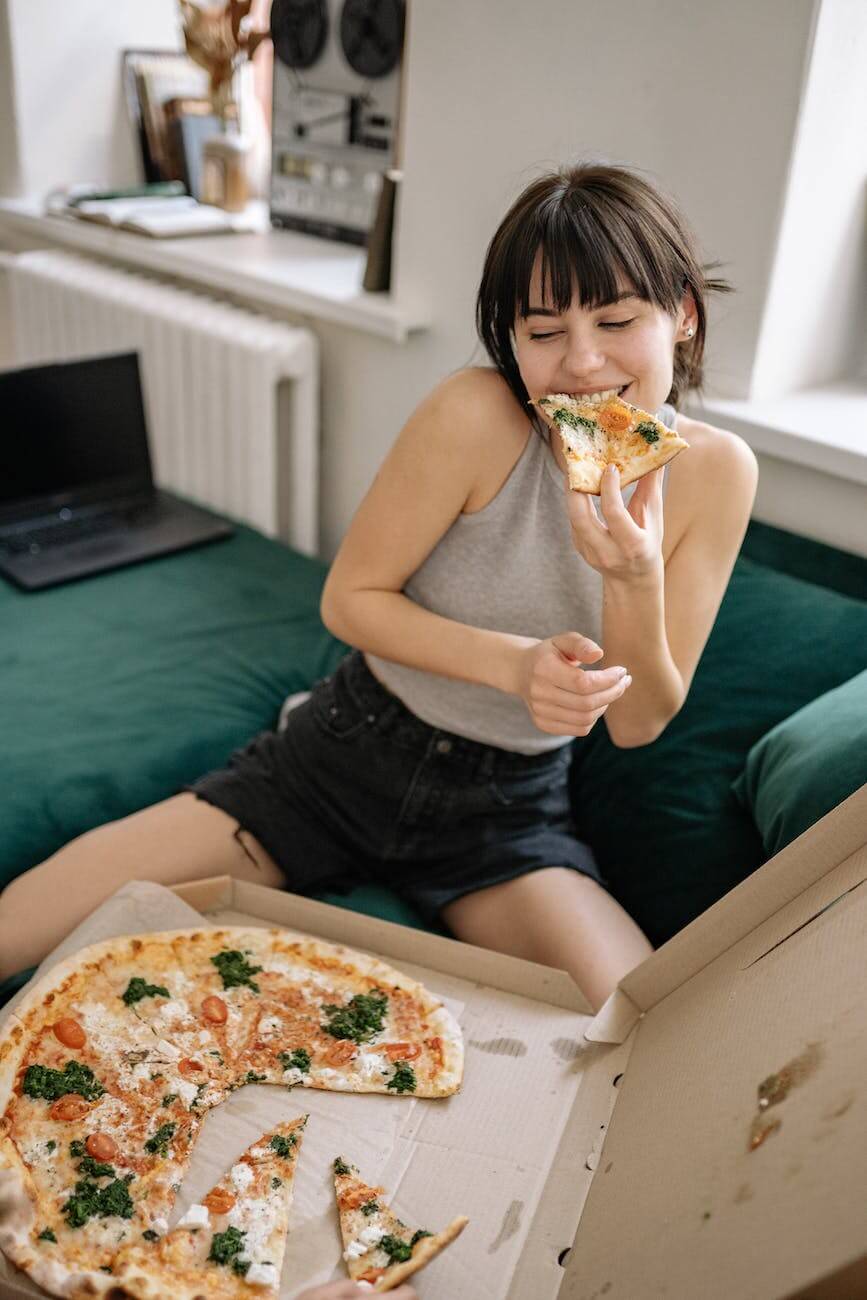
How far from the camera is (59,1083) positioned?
3.06 feet

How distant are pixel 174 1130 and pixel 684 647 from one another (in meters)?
0.74

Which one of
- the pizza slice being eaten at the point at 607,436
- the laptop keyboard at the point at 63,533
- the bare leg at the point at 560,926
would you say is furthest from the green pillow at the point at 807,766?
the laptop keyboard at the point at 63,533

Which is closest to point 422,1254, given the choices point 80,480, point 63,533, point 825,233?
point 825,233

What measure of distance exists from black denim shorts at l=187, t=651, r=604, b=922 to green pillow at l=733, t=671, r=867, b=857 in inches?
9.2

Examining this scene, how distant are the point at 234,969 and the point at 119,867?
1.03 ft

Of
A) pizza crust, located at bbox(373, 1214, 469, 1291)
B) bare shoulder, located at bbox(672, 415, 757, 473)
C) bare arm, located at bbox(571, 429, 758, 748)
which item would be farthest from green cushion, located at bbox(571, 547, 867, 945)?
pizza crust, located at bbox(373, 1214, 469, 1291)

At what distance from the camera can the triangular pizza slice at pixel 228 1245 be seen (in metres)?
0.79

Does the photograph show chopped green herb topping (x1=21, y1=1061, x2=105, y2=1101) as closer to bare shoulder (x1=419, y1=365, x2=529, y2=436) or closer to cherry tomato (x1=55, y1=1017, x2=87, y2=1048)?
cherry tomato (x1=55, y1=1017, x2=87, y2=1048)

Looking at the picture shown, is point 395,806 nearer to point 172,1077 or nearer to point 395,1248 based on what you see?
point 172,1077

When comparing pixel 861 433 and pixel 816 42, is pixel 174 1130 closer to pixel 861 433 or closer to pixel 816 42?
pixel 861 433

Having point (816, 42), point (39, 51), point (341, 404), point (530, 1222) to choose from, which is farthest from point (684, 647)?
point (39, 51)

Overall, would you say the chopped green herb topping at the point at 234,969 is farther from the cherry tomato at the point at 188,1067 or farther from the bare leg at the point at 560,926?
the bare leg at the point at 560,926

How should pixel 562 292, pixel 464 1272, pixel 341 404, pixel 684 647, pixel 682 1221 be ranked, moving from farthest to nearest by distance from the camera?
pixel 341 404
pixel 684 647
pixel 562 292
pixel 464 1272
pixel 682 1221

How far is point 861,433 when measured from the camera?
1.59 m
